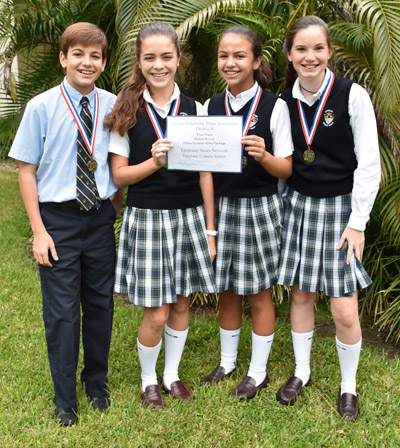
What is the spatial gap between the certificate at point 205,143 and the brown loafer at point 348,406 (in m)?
1.45

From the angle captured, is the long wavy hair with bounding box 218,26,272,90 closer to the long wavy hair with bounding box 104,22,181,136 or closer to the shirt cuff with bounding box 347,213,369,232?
the long wavy hair with bounding box 104,22,181,136

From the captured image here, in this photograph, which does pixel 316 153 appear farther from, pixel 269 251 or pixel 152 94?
pixel 152 94

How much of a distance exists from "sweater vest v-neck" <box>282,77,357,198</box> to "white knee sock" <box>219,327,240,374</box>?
3.35 ft

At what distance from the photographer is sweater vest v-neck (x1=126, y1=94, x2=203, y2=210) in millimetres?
2934

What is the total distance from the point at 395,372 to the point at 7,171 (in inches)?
296

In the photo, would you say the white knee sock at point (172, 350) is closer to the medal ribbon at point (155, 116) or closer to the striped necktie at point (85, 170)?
the striped necktie at point (85, 170)

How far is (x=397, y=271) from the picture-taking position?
4.71m

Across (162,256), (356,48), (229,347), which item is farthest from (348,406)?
(356,48)

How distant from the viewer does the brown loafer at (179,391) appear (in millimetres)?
3305

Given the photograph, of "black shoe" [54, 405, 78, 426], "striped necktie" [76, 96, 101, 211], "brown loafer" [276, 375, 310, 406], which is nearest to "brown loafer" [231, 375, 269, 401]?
"brown loafer" [276, 375, 310, 406]

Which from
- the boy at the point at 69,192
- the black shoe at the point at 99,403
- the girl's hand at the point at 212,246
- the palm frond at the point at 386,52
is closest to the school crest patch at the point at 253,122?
the girl's hand at the point at 212,246

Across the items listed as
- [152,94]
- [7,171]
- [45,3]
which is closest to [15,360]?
[152,94]

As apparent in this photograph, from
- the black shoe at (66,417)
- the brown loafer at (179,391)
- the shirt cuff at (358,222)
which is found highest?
the shirt cuff at (358,222)

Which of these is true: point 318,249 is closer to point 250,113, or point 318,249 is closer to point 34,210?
point 250,113
